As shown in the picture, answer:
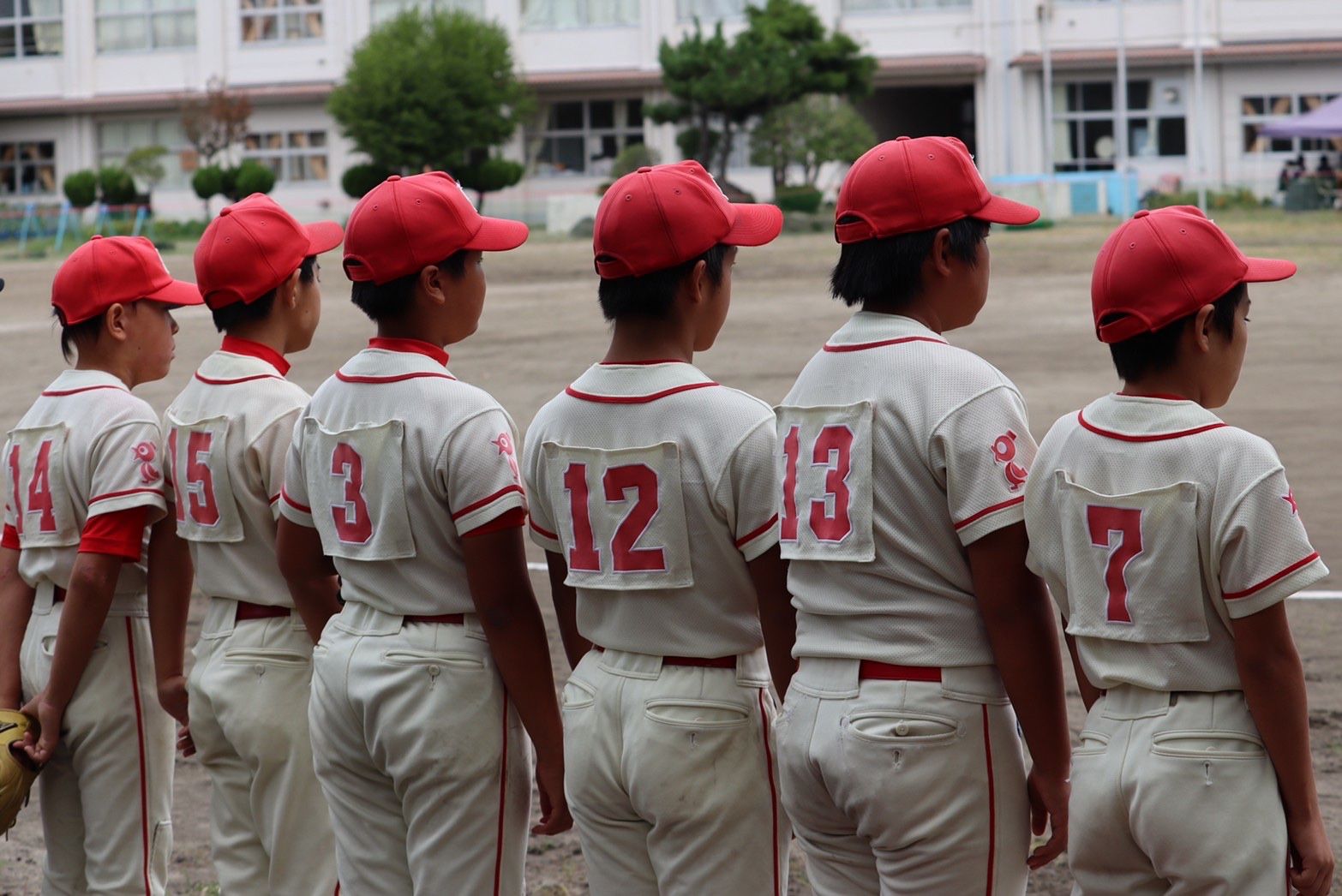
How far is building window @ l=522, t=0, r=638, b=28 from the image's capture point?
47.2 m

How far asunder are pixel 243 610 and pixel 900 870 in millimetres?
1478

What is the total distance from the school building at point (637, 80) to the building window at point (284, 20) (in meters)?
0.07

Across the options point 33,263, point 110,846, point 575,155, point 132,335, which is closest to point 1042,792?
point 110,846

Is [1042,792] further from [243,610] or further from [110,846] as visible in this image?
[110,846]

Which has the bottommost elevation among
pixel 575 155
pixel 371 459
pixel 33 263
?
pixel 371 459

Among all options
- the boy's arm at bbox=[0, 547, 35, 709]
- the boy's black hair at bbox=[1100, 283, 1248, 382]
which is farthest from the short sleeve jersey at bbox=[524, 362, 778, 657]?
the boy's arm at bbox=[0, 547, 35, 709]

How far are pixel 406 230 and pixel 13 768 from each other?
53.5 inches

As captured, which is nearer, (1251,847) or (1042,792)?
(1251,847)

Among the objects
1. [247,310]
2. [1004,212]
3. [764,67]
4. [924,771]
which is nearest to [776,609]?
[924,771]

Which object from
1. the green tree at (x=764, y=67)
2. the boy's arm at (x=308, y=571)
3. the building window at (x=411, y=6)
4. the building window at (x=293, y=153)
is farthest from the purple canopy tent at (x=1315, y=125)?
the boy's arm at (x=308, y=571)

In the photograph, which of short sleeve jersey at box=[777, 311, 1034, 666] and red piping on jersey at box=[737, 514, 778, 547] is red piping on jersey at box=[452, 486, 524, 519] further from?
short sleeve jersey at box=[777, 311, 1034, 666]

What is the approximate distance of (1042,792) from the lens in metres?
2.57

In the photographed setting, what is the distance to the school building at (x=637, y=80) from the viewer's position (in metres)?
42.9

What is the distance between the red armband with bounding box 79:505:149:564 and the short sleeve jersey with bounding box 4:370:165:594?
0.14 feet
